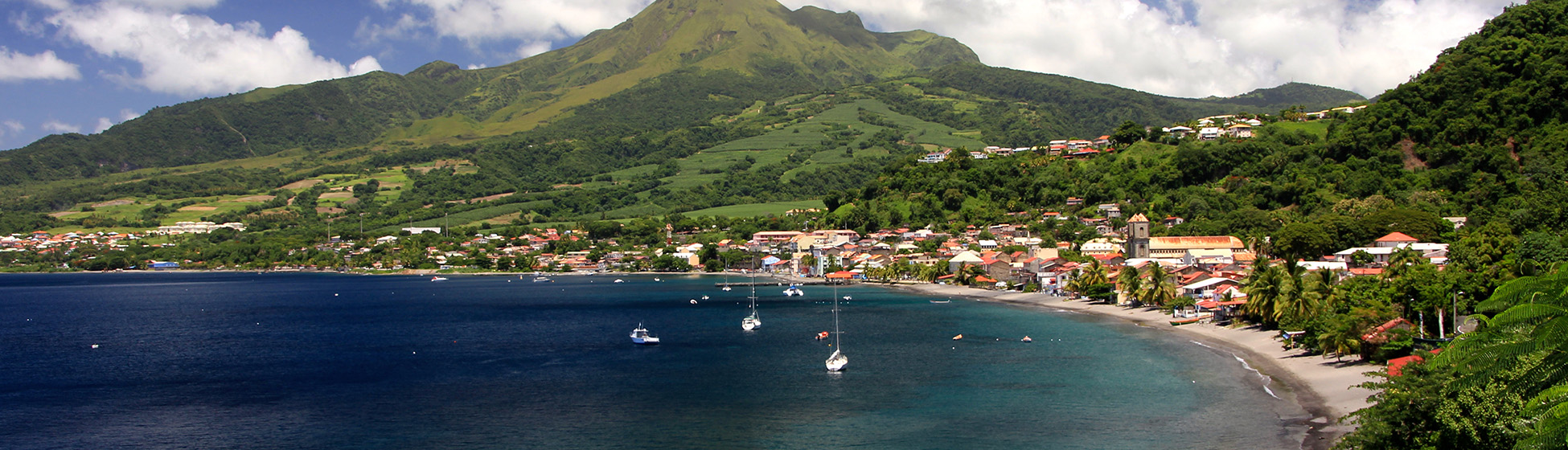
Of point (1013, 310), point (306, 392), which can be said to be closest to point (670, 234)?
point (1013, 310)

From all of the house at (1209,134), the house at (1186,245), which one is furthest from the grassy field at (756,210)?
the house at (1186,245)

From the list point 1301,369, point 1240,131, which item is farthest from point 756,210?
point 1301,369

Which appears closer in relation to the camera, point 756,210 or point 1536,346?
point 1536,346

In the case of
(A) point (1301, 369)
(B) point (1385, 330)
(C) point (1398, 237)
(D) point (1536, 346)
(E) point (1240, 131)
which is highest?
(E) point (1240, 131)

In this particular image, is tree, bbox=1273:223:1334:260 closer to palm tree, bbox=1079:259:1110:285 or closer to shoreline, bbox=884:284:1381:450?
palm tree, bbox=1079:259:1110:285

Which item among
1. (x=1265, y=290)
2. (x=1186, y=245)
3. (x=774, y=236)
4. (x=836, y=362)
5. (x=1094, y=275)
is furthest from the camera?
(x=774, y=236)

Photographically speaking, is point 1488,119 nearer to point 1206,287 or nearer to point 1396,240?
point 1396,240
